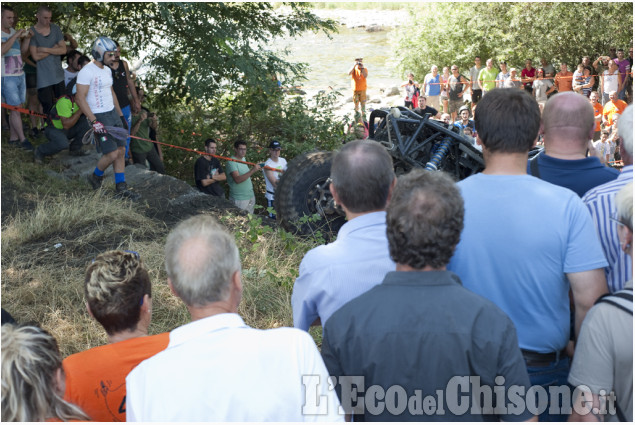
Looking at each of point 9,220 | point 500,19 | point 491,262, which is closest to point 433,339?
point 491,262

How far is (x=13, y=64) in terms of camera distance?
7.80 m

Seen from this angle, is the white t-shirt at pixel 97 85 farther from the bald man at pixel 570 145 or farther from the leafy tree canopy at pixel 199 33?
the bald man at pixel 570 145

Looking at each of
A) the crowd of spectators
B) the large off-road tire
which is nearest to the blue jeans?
the large off-road tire

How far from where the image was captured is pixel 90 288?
2.53 meters

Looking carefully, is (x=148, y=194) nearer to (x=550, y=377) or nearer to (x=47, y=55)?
(x=47, y=55)

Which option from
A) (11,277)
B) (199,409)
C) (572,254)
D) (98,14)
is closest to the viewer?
(199,409)

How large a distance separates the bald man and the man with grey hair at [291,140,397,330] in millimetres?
761

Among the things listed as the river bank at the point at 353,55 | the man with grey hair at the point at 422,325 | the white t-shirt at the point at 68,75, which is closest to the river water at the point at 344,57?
the river bank at the point at 353,55

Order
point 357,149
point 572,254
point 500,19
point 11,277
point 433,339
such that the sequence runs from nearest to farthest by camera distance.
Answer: point 433,339, point 572,254, point 357,149, point 11,277, point 500,19

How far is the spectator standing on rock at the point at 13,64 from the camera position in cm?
759

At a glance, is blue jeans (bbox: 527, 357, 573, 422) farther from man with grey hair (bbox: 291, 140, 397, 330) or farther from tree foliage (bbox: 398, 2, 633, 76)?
tree foliage (bbox: 398, 2, 633, 76)

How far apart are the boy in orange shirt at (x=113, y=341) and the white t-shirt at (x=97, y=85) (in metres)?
4.49

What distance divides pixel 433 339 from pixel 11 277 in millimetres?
4269

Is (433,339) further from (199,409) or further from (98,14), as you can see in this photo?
(98,14)
